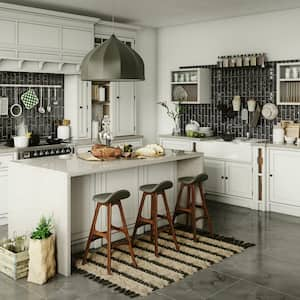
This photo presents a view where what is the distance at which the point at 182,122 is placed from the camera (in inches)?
320

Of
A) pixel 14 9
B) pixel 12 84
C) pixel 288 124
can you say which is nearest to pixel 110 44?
pixel 14 9

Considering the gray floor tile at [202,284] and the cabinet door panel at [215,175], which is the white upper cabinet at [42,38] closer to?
the cabinet door panel at [215,175]

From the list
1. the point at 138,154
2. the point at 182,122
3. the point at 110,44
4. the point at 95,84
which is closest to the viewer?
the point at 110,44

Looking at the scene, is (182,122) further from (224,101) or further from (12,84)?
(12,84)

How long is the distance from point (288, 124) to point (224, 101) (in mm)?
1240

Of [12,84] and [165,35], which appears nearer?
[12,84]

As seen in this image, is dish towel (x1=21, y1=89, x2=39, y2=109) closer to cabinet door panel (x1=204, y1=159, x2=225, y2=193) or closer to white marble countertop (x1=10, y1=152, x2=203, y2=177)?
white marble countertop (x1=10, y1=152, x2=203, y2=177)

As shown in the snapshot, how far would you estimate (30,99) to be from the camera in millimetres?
6664

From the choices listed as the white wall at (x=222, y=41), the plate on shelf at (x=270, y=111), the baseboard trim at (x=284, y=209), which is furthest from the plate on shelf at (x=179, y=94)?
the baseboard trim at (x=284, y=209)

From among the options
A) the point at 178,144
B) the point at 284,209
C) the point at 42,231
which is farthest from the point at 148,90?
the point at 42,231

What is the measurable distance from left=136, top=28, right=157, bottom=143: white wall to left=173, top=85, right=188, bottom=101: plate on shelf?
633 millimetres

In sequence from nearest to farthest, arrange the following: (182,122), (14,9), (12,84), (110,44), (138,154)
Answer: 1. (110,44)
2. (138,154)
3. (14,9)
4. (12,84)
5. (182,122)

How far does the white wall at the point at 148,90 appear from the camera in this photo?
8172 mm

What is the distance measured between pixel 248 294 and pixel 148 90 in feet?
17.1
